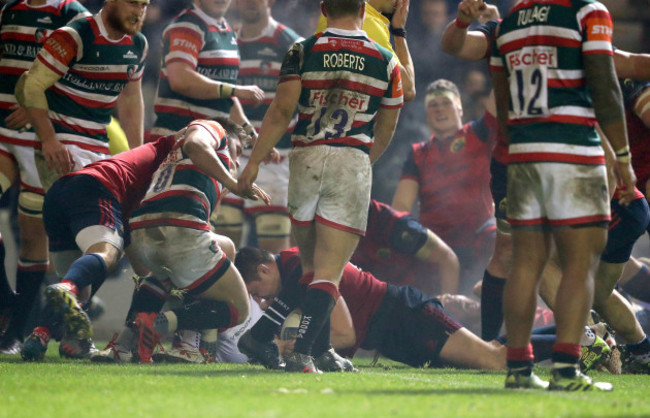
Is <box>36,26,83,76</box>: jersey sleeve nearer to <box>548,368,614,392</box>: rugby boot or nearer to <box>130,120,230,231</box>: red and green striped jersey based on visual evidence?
<box>130,120,230,231</box>: red and green striped jersey

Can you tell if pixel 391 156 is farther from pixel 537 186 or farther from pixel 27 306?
pixel 537 186

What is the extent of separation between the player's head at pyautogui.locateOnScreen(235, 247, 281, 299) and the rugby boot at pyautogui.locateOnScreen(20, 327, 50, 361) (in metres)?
1.17

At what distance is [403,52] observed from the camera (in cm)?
566

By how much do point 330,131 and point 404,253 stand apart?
8.23ft

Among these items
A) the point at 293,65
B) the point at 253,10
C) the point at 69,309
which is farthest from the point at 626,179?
the point at 253,10

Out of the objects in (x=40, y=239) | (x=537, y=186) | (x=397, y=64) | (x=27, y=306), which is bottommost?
(x=27, y=306)

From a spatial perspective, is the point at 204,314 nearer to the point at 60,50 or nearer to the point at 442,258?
the point at 60,50

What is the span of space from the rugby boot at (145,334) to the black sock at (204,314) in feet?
0.53

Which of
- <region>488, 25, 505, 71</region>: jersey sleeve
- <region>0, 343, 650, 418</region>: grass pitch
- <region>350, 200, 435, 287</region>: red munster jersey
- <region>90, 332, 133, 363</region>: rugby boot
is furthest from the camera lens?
<region>350, 200, 435, 287</region>: red munster jersey

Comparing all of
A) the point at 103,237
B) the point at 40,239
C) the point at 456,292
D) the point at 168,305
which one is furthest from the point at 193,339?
the point at 456,292

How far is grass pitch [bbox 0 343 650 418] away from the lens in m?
3.30

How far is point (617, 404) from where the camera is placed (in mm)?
3648

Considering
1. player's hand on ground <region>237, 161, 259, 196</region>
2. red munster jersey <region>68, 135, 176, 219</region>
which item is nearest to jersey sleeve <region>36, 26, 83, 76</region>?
red munster jersey <region>68, 135, 176, 219</region>

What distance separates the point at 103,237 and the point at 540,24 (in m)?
2.49
